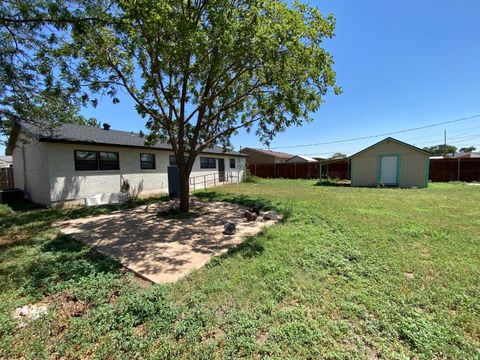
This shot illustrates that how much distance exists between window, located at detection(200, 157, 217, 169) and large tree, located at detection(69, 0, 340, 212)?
8.76 m

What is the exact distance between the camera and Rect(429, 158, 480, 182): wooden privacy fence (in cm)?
1758

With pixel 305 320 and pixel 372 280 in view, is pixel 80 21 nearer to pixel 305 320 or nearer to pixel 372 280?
pixel 305 320

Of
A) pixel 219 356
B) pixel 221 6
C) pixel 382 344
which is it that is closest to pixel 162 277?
pixel 219 356

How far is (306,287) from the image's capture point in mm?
3207

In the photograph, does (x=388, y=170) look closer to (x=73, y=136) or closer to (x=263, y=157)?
(x=73, y=136)

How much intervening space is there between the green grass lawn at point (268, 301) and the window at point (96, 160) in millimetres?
5677

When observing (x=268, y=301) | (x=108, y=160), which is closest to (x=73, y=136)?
(x=108, y=160)

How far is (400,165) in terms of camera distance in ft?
52.5

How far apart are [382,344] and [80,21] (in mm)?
7418

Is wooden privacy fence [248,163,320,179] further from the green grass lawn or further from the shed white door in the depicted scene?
the green grass lawn

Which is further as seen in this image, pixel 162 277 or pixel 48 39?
pixel 48 39

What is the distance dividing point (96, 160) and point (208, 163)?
860 centimetres

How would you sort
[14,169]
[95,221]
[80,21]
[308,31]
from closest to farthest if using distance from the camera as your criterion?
[80,21] < [308,31] < [95,221] < [14,169]

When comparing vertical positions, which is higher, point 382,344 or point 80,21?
point 80,21
